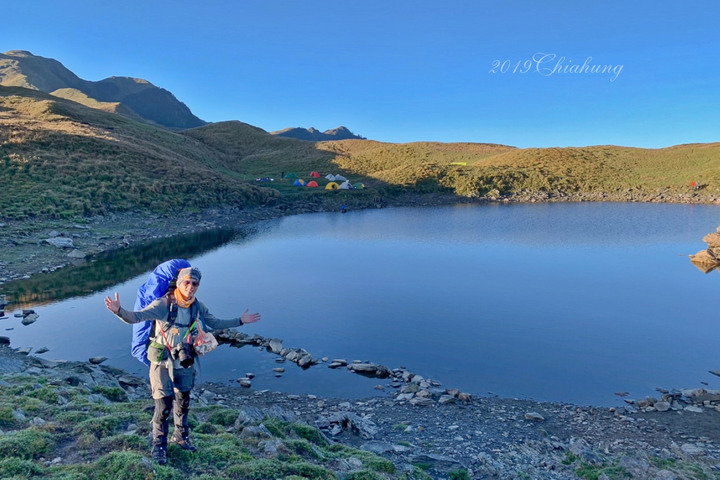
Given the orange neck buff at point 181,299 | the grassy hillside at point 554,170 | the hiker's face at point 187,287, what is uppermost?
the grassy hillside at point 554,170

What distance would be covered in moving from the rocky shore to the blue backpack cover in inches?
91.8

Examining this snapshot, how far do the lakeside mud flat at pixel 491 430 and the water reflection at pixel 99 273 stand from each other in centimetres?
1069

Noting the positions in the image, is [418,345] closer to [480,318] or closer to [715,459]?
[480,318]

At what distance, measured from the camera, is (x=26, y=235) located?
34594mm

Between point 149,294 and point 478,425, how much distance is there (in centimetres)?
970

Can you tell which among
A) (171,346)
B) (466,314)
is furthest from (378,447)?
(466,314)

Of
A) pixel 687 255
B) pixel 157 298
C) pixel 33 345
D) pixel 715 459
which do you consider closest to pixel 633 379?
pixel 715 459

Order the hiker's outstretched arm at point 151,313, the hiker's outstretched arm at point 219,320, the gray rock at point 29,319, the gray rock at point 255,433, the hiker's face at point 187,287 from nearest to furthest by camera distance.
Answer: the hiker's outstretched arm at point 151,313, the hiker's face at point 187,287, the hiker's outstretched arm at point 219,320, the gray rock at point 255,433, the gray rock at point 29,319

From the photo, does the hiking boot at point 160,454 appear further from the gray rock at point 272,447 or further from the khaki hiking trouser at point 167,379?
the gray rock at point 272,447

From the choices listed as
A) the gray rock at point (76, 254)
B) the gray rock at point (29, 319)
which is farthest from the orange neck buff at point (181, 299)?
the gray rock at point (76, 254)

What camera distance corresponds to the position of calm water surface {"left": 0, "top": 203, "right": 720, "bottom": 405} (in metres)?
16.3

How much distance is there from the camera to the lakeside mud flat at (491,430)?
9.92 metres

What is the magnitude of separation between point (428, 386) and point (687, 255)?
32.5 meters

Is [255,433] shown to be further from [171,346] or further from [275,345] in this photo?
[275,345]
